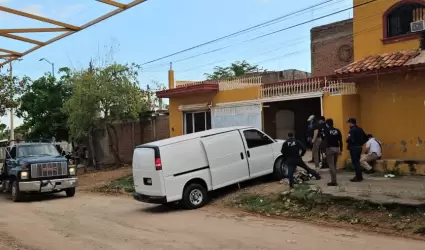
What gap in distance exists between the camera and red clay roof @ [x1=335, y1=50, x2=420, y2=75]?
1339 centimetres

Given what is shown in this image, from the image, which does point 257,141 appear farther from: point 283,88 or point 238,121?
point 238,121

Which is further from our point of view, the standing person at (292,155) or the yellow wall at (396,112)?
the yellow wall at (396,112)

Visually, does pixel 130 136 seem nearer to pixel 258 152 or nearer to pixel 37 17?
pixel 258 152

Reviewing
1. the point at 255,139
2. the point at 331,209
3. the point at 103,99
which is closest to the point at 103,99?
the point at 103,99

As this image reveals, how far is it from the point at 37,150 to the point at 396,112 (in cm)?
1281

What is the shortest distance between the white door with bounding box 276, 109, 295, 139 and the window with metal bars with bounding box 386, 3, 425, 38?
678 centimetres

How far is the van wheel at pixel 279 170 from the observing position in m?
13.7

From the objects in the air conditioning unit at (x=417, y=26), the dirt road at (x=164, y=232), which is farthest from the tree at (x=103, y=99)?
the air conditioning unit at (x=417, y=26)

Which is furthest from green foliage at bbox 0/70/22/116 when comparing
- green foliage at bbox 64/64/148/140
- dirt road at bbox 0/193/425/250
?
dirt road at bbox 0/193/425/250

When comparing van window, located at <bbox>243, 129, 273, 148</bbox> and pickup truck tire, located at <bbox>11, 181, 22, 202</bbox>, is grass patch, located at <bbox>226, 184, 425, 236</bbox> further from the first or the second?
pickup truck tire, located at <bbox>11, 181, 22, 202</bbox>

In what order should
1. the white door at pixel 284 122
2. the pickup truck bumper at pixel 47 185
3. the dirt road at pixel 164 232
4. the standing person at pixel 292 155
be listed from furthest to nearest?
the white door at pixel 284 122, the pickup truck bumper at pixel 47 185, the standing person at pixel 292 155, the dirt road at pixel 164 232

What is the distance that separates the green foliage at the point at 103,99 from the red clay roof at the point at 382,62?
41.2ft

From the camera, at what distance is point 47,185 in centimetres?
1609

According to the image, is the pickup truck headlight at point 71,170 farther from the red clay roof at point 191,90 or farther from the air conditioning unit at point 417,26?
the air conditioning unit at point 417,26
